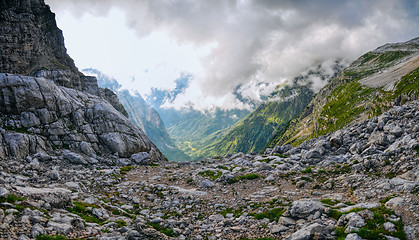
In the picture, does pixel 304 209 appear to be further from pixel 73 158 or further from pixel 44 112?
pixel 44 112

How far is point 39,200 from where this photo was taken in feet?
46.2

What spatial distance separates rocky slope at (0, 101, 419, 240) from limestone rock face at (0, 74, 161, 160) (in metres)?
7.12

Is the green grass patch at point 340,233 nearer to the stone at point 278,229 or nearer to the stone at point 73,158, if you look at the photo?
the stone at point 278,229

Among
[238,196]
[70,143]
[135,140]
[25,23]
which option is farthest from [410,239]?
[25,23]

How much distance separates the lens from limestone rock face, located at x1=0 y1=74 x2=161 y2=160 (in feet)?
123

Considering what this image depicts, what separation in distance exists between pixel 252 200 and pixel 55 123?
155 ft

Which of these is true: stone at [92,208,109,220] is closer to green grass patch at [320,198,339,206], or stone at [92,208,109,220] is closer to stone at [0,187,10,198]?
stone at [0,187,10,198]

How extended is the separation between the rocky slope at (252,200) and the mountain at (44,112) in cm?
724

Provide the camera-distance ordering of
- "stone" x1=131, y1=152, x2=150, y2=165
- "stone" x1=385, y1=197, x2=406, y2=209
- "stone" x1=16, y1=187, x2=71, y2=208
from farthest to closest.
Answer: "stone" x1=131, y1=152, x2=150, y2=165
"stone" x1=16, y1=187, x2=71, y2=208
"stone" x1=385, y1=197, x2=406, y2=209

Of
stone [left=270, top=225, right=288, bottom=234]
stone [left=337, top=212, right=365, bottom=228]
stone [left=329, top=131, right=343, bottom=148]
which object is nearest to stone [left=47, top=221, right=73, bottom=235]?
stone [left=270, top=225, right=288, bottom=234]

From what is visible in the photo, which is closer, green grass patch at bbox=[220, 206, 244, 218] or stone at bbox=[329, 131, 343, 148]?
green grass patch at bbox=[220, 206, 244, 218]

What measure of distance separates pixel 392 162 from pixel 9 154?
170 feet

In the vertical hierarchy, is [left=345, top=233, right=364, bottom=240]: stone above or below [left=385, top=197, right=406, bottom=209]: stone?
below

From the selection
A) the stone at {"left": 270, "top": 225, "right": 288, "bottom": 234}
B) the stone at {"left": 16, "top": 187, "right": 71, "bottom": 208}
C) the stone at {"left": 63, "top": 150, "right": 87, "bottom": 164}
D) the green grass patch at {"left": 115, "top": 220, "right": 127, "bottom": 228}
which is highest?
the stone at {"left": 63, "top": 150, "right": 87, "bottom": 164}
